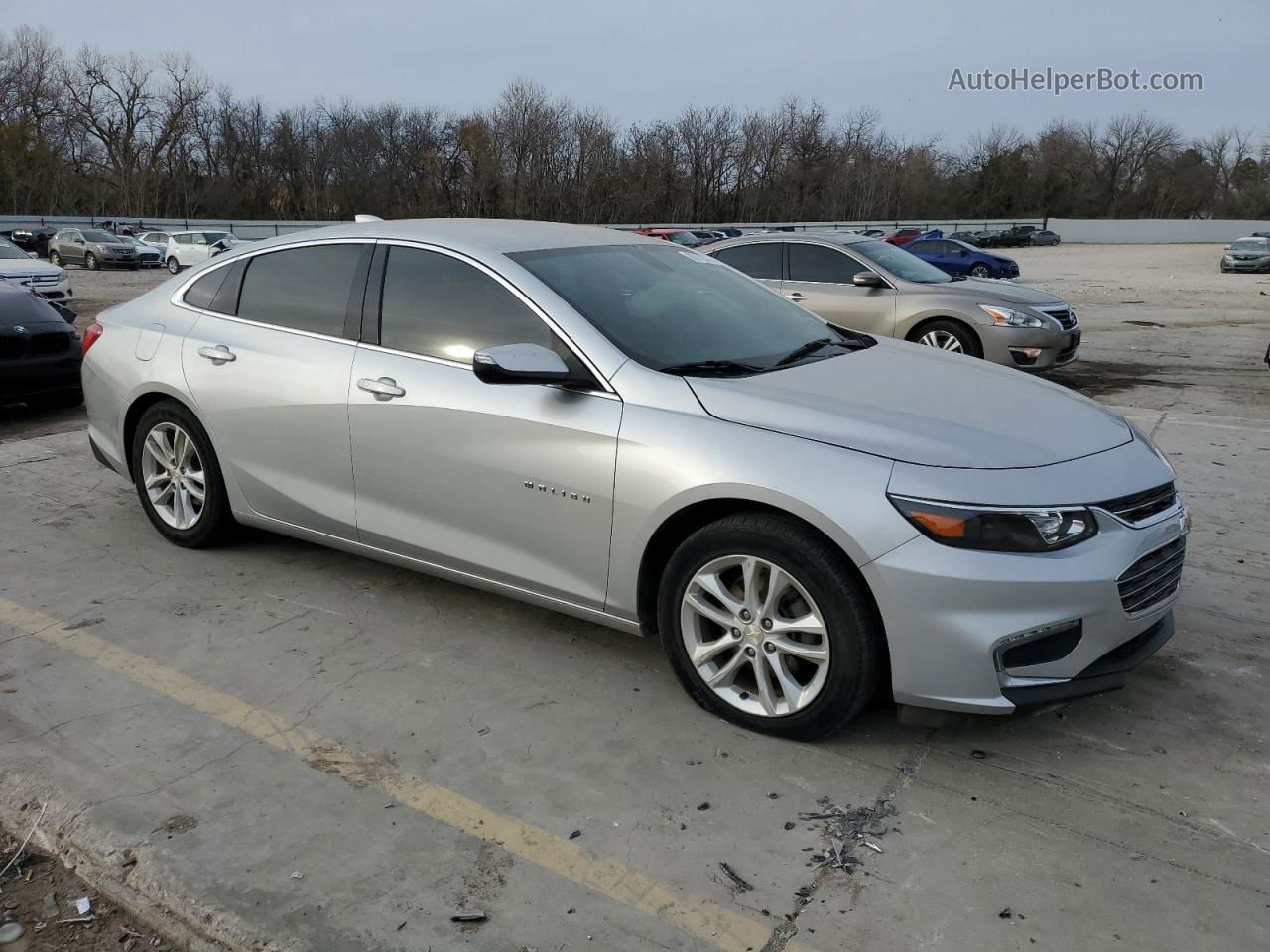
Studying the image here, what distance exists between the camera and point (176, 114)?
71562 millimetres

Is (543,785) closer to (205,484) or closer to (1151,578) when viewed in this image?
(1151,578)

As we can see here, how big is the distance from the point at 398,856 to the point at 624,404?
5.18ft

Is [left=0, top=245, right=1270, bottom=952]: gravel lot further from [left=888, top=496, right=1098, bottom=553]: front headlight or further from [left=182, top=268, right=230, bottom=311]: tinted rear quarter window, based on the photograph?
[left=182, top=268, right=230, bottom=311]: tinted rear quarter window

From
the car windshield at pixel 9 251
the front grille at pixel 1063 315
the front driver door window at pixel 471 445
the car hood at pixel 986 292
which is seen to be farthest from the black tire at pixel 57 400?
the car windshield at pixel 9 251

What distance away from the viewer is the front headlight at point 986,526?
2.96 meters

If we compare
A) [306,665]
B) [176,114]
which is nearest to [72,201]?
[176,114]

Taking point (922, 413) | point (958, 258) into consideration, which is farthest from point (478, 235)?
point (958, 258)

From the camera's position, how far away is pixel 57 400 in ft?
28.4

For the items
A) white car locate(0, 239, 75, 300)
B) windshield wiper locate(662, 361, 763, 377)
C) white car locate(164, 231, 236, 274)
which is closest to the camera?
windshield wiper locate(662, 361, 763, 377)

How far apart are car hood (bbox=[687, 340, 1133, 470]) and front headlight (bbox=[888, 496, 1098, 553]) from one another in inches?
6.2

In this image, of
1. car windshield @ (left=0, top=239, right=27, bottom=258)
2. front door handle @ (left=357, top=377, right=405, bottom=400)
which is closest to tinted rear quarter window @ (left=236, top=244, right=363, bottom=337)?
front door handle @ (left=357, top=377, right=405, bottom=400)

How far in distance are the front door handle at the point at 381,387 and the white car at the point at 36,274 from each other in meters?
15.8

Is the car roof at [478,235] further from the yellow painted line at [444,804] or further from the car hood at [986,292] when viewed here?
the car hood at [986,292]

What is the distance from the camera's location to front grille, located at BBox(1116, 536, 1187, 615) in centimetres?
311
